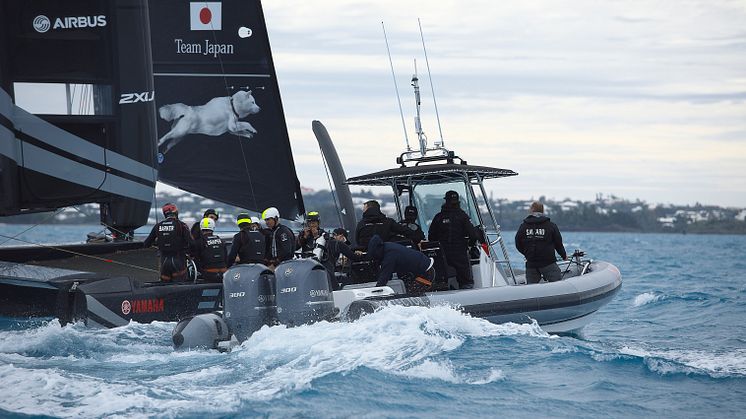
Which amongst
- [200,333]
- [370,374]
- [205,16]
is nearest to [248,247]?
[200,333]

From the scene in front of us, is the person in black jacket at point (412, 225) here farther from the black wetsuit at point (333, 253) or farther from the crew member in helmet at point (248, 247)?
the crew member in helmet at point (248, 247)

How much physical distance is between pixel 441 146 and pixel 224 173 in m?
4.25

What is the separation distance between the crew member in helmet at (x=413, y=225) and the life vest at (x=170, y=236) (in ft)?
8.46

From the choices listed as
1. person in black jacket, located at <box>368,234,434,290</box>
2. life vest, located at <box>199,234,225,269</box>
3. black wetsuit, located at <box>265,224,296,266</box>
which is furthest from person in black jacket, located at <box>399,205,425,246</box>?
life vest, located at <box>199,234,225,269</box>

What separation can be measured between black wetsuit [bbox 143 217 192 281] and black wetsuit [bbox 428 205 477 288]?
9.69ft

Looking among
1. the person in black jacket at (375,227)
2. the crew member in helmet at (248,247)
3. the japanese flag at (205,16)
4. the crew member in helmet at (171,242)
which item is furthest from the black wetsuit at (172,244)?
the japanese flag at (205,16)

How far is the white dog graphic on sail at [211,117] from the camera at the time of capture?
57.1 feet

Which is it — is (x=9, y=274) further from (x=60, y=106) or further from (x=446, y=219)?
(x=446, y=219)

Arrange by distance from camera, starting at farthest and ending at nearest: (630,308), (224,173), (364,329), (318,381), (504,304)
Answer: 1. (630,308)
2. (224,173)
3. (504,304)
4. (364,329)
5. (318,381)

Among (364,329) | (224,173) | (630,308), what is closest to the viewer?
(364,329)

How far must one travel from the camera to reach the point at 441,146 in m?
14.4

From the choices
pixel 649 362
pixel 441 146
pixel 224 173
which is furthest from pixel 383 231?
pixel 224 173

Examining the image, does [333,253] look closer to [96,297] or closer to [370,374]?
[96,297]

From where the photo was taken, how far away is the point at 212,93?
1739 centimetres
